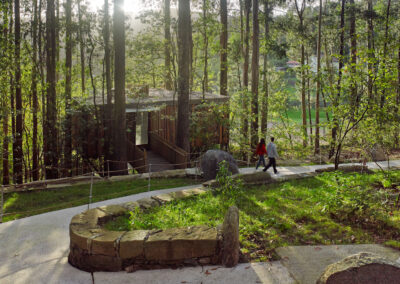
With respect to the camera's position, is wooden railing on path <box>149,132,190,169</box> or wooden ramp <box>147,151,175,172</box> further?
wooden ramp <box>147,151,175,172</box>

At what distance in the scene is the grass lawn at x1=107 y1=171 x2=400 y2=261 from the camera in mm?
6383

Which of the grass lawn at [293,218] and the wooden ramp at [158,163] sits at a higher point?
the grass lawn at [293,218]

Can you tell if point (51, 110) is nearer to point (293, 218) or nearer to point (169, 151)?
point (169, 151)

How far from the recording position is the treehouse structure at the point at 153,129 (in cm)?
Result: 1717

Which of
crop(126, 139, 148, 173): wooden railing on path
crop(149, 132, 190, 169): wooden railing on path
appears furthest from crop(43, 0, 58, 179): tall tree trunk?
crop(149, 132, 190, 169): wooden railing on path

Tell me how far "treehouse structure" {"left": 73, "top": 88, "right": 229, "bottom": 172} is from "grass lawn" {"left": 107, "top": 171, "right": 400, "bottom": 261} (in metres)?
7.76

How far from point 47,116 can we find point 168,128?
18.7 ft

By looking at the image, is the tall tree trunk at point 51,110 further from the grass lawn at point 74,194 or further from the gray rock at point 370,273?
the gray rock at point 370,273

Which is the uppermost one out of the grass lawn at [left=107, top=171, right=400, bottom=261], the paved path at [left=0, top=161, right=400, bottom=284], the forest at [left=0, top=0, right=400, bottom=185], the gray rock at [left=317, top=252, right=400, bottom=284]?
the forest at [left=0, top=0, right=400, bottom=185]

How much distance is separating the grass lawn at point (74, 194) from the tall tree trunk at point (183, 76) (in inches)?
170

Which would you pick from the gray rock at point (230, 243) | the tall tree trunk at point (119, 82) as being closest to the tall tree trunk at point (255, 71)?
the tall tree trunk at point (119, 82)

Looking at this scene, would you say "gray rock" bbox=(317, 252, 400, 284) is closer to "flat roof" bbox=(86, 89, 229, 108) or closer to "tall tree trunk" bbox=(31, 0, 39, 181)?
"flat roof" bbox=(86, 89, 229, 108)

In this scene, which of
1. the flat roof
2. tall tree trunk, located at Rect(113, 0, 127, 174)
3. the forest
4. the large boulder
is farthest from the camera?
the flat roof

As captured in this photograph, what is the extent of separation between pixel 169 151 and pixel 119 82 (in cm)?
391
